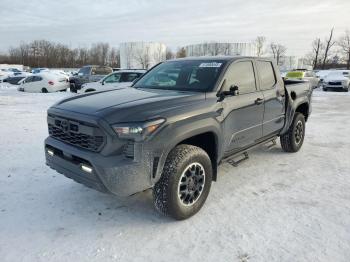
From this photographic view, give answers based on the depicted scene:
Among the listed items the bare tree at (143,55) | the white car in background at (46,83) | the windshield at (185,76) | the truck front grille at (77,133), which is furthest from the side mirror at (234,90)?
the bare tree at (143,55)

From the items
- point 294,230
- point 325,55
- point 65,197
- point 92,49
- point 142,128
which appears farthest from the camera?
point 92,49

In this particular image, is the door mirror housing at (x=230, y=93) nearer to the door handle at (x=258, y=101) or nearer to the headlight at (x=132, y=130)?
the door handle at (x=258, y=101)

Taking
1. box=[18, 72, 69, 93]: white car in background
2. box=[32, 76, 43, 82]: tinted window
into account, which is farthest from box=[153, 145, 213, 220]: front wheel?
box=[32, 76, 43, 82]: tinted window

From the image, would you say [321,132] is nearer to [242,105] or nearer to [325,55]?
[242,105]

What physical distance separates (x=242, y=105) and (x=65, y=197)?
103 inches

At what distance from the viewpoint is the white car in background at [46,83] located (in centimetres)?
2019

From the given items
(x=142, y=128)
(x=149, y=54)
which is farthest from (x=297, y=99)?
(x=149, y=54)

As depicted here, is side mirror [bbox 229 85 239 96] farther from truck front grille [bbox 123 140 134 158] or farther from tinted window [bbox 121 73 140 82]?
tinted window [bbox 121 73 140 82]

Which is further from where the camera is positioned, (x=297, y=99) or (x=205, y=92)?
(x=297, y=99)

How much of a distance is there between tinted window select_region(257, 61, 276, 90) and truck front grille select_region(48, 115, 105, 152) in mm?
2781

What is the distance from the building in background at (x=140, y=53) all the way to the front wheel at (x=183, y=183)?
83.1 metres

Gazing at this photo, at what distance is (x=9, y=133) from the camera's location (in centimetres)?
766

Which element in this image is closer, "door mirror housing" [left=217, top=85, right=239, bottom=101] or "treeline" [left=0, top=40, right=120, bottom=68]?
"door mirror housing" [left=217, top=85, right=239, bottom=101]

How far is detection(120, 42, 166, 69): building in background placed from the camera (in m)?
85.7
